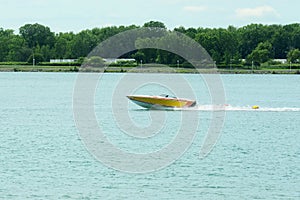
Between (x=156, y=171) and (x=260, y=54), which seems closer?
(x=156, y=171)

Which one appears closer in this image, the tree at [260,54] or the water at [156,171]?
the water at [156,171]

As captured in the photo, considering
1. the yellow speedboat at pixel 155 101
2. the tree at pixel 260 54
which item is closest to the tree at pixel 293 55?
the tree at pixel 260 54

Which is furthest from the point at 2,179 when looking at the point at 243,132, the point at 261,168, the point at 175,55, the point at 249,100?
the point at 175,55

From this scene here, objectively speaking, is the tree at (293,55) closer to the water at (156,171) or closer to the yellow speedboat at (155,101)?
the water at (156,171)

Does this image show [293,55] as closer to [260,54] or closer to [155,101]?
[260,54]

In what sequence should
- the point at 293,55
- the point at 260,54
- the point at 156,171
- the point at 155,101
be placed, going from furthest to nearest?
1. the point at 293,55
2. the point at 260,54
3. the point at 155,101
4. the point at 156,171

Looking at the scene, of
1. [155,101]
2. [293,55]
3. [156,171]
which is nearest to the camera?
[156,171]

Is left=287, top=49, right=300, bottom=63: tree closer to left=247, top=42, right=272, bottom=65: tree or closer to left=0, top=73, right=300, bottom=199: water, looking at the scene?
left=247, top=42, right=272, bottom=65: tree

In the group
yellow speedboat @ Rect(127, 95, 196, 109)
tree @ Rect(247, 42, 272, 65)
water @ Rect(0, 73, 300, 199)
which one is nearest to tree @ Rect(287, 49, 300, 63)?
tree @ Rect(247, 42, 272, 65)

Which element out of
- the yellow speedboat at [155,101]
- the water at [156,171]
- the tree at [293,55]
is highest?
the yellow speedboat at [155,101]

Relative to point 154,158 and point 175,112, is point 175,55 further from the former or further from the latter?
point 154,158

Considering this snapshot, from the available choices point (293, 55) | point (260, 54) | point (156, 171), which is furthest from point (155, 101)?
point (293, 55)

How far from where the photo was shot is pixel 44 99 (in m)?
81.4

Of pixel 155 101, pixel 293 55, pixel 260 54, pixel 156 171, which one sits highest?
pixel 155 101
